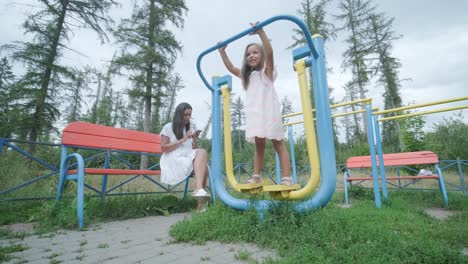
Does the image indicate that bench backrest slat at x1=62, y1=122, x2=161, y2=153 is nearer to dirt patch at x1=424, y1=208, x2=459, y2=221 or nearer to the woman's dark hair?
the woman's dark hair

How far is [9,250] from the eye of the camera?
5.70 feet

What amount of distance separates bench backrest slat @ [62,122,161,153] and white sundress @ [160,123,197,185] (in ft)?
2.45

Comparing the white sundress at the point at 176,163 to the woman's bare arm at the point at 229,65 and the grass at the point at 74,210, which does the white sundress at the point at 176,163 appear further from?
the woman's bare arm at the point at 229,65

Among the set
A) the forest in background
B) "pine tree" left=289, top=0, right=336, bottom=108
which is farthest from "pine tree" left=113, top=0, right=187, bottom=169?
"pine tree" left=289, top=0, right=336, bottom=108

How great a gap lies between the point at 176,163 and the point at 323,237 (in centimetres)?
209

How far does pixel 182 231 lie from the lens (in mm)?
1972

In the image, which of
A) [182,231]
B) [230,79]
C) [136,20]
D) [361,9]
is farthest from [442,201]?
[361,9]

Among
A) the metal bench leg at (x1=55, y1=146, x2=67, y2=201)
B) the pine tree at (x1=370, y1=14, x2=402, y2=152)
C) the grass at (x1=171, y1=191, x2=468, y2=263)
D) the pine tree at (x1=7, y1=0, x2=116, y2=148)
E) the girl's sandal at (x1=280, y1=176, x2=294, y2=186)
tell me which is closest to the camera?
the grass at (x1=171, y1=191, x2=468, y2=263)

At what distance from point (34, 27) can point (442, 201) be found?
44.7ft

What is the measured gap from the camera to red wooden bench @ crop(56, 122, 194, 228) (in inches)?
102

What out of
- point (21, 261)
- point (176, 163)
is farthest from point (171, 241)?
point (176, 163)

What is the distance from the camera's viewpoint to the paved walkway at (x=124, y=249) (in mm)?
1550

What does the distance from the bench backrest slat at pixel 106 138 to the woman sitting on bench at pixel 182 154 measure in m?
0.73

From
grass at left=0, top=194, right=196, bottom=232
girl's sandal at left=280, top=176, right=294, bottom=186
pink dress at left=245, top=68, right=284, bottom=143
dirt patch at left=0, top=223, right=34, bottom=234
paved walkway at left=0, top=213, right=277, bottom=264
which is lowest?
paved walkway at left=0, top=213, right=277, bottom=264
